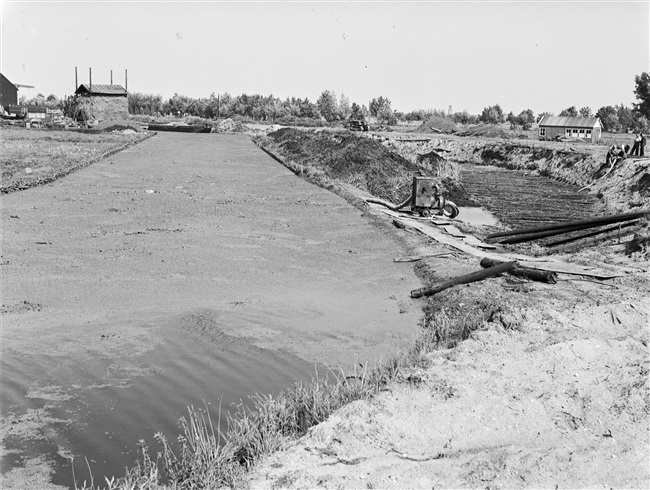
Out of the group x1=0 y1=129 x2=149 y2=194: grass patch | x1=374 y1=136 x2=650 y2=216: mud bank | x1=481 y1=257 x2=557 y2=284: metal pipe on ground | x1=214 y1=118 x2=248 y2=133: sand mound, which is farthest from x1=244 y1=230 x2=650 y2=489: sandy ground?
x1=214 y1=118 x2=248 y2=133: sand mound

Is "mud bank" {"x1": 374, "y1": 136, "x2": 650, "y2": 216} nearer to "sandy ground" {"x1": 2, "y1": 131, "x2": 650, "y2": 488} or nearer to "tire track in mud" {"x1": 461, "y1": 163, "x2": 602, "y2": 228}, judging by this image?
"tire track in mud" {"x1": 461, "y1": 163, "x2": 602, "y2": 228}

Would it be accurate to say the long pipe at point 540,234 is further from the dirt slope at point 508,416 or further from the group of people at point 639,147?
the group of people at point 639,147

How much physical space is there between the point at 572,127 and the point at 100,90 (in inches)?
1841

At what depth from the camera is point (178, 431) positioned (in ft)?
20.5

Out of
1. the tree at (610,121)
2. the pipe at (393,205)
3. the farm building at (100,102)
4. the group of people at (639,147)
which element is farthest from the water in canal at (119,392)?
the tree at (610,121)

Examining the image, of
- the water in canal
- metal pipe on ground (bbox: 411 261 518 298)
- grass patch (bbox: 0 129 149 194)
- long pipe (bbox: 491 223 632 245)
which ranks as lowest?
the water in canal

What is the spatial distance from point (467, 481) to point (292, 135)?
48300 mm

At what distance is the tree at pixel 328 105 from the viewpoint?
132 metres

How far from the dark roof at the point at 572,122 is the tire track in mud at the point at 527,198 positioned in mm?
29294

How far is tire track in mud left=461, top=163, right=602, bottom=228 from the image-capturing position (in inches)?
882

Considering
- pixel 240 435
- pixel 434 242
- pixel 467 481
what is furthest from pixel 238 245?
pixel 467 481

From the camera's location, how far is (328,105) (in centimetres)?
13475

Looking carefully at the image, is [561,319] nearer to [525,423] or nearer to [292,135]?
[525,423]

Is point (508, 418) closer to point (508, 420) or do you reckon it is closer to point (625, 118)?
point (508, 420)
